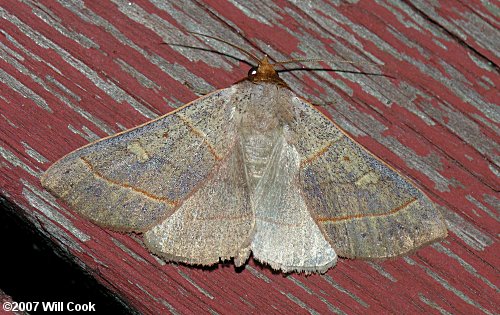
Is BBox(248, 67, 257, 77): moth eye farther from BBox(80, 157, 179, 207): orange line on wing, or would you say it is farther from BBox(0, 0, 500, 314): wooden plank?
BBox(80, 157, 179, 207): orange line on wing

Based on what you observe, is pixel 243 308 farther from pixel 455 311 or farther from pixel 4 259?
pixel 4 259

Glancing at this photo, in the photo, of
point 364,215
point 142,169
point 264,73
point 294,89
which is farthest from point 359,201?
point 142,169

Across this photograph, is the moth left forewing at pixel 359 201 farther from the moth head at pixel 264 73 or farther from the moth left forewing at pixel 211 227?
Answer: the moth left forewing at pixel 211 227

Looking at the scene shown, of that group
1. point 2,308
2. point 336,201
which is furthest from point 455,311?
point 2,308

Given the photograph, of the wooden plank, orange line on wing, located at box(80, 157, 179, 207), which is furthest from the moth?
the wooden plank

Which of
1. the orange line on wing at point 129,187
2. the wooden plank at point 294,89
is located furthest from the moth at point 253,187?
the wooden plank at point 294,89

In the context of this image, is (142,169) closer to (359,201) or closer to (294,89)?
(294,89)
